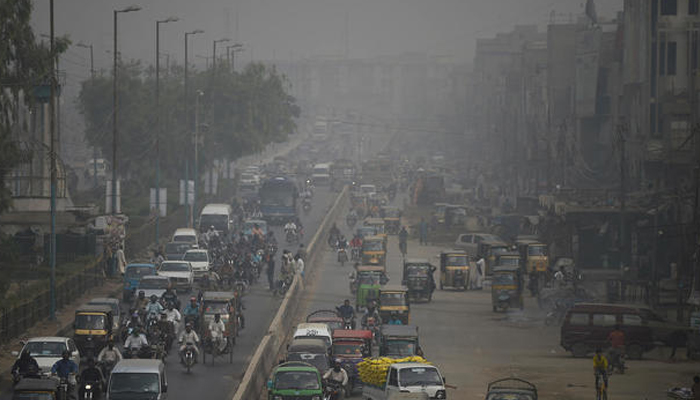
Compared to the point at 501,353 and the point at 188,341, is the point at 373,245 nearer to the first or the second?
the point at 501,353

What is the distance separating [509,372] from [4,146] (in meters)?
22.0

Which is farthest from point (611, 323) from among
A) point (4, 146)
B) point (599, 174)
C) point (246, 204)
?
point (246, 204)

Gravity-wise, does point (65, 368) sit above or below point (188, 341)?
above

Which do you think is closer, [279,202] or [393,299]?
[393,299]

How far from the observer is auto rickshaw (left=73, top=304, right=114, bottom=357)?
40.9 metres

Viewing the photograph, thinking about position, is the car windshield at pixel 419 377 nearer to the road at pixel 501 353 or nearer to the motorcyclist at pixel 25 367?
the road at pixel 501 353

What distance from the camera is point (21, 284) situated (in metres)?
56.1

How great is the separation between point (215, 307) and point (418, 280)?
19.4 m

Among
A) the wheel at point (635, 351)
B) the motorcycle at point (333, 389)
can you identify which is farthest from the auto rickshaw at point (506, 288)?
the motorcycle at point (333, 389)

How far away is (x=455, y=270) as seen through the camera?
6706 cm

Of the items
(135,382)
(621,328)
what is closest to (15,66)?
(621,328)

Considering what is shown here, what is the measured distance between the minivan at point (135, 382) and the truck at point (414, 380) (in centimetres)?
524

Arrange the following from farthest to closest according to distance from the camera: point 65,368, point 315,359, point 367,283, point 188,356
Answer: point 367,283 → point 188,356 → point 315,359 → point 65,368

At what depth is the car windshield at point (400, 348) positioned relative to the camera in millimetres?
39781
